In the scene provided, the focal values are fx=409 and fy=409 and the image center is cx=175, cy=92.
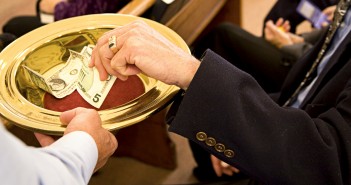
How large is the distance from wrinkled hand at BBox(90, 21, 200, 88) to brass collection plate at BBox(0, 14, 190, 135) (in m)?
0.03

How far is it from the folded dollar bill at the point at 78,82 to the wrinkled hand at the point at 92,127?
0.23 ft

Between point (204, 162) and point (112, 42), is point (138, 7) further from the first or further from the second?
point (204, 162)

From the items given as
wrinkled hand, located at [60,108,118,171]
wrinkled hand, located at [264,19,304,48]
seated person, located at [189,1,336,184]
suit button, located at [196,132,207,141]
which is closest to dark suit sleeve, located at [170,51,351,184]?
suit button, located at [196,132,207,141]

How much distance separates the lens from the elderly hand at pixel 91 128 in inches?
21.9

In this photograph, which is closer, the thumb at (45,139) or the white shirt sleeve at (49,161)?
the white shirt sleeve at (49,161)

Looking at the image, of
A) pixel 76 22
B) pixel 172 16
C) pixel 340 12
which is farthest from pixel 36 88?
pixel 340 12

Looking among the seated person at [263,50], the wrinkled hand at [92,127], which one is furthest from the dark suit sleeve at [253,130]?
the seated person at [263,50]

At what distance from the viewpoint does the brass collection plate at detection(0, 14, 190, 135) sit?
23.3 inches

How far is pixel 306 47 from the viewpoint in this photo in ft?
3.93

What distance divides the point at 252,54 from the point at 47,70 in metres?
0.70

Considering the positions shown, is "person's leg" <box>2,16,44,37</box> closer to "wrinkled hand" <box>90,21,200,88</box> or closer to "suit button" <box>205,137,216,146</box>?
"wrinkled hand" <box>90,21,200,88</box>

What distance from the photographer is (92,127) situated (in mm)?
558

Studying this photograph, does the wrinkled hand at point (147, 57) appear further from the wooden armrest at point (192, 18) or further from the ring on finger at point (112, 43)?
the wooden armrest at point (192, 18)

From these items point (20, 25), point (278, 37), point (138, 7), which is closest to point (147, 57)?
point (138, 7)
